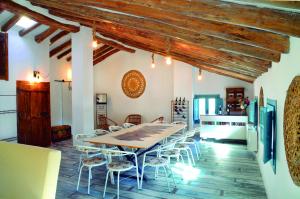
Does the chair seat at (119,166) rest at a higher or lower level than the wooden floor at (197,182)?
higher

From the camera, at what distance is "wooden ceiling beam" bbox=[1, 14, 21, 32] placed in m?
5.60

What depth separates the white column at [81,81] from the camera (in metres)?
6.37

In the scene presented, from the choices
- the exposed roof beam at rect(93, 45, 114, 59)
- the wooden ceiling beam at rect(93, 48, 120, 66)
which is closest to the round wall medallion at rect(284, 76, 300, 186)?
the exposed roof beam at rect(93, 45, 114, 59)

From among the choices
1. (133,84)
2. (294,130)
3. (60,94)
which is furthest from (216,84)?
(294,130)

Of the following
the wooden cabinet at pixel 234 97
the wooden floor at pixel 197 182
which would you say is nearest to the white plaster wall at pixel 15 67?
the wooden floor at pixel 197 182

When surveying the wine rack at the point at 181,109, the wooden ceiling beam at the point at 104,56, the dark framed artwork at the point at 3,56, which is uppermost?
the wooden ceiling beam at the point at 104,56

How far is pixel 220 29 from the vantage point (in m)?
2.03

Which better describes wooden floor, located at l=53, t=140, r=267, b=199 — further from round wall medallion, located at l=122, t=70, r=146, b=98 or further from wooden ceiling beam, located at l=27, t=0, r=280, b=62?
round wall medallion, located at l=122, t=70, r=146, b=98

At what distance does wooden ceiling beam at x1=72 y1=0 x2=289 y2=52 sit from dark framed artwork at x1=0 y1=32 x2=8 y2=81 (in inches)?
178

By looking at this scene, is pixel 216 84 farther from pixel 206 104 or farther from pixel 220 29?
pixel 220 29

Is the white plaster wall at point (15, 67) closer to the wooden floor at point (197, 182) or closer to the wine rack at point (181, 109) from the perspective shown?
the wooden floor at point (197, 182)

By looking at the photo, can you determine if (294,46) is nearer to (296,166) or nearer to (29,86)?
(296,166)

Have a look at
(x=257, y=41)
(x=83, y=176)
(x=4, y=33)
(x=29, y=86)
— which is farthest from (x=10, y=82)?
(x=257, y=41)

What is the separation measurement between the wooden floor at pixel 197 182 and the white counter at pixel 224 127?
150 centimetres
